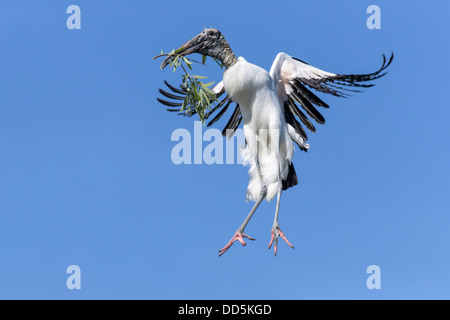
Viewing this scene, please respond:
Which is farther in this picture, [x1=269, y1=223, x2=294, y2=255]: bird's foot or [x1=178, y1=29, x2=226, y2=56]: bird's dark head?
[x1=178, y1=29, x2=226, y2=56]: bird's dark head

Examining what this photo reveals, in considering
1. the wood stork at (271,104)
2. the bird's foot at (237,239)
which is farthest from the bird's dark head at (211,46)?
the bird's foot at (237,239)

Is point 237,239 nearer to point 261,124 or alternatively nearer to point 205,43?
point 261,124

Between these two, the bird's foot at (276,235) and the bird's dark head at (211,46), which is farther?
the bird's dark head at (211,46)

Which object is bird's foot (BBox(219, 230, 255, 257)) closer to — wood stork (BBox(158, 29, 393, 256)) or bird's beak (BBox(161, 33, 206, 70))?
wood stork (BBox(158, 29, 393, 256))

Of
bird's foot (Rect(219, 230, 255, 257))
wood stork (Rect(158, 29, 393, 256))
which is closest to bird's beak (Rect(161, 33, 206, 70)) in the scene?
wood stork (Rect(158, 29, 393, 256))

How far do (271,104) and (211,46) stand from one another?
1.27 meters

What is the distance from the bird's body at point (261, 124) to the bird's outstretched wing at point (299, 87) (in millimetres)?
429

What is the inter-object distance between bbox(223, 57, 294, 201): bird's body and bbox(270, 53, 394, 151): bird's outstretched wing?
429 mm

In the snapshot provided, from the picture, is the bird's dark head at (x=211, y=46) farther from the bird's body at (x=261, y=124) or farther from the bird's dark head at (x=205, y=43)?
the bird's body at (x=261, y=124)

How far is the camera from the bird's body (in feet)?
41.1

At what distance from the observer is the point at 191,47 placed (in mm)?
12492

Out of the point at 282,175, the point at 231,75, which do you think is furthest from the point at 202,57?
the point at 282,175

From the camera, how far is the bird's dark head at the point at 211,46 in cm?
1247

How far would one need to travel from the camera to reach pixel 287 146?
508 inches
